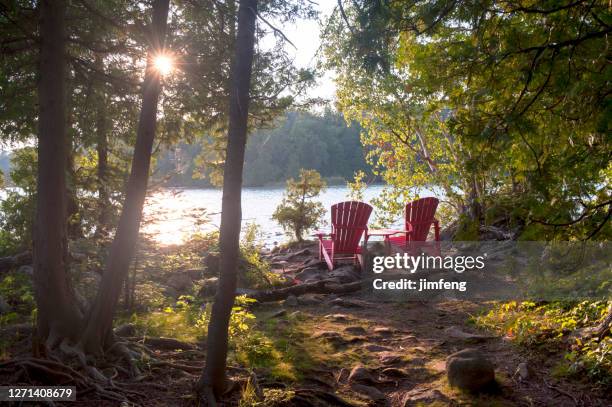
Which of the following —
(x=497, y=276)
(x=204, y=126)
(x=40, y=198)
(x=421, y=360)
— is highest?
(x=204, y=126)

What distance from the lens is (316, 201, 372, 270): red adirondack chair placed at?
7.74 m

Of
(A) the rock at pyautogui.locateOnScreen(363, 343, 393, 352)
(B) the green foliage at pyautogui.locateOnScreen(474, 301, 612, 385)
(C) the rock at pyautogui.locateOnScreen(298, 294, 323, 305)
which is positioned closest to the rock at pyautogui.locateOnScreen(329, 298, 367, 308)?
(C) the rock at pyautogui.locateOnScreen(298, 294, 323, 305)

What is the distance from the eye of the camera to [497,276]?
6.78m

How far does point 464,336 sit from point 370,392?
4.90ft

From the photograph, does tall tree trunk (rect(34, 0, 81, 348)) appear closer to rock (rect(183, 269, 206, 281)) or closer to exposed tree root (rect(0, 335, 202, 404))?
exposed tree root (rect(0, 335, 202, 404))

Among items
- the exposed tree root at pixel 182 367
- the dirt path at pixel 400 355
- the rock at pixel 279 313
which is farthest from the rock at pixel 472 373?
the rock at pixel 279 313

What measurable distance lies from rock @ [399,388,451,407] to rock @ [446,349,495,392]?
0.16m

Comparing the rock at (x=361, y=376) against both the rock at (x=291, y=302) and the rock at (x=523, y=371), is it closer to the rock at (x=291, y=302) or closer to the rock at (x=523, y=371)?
the rock at (x=523, y=371)

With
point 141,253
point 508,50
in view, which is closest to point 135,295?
point 141,253

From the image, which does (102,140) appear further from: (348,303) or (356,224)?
(356,224)

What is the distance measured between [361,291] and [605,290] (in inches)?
133

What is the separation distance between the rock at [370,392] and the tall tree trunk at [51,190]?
2031 mm

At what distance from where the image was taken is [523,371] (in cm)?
332

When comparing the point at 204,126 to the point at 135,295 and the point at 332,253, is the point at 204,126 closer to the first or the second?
the point at 135,295
